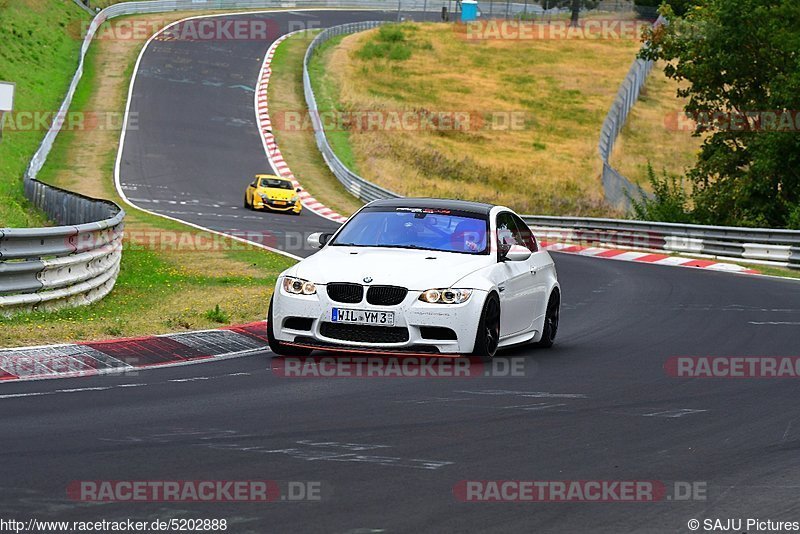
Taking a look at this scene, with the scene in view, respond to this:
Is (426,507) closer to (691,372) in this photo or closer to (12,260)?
(691,372)

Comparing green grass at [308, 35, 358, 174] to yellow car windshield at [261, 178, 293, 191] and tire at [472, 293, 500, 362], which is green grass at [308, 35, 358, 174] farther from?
tire at [472, 293, 500, 362]

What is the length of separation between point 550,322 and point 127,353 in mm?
4493

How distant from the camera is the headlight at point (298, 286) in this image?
1227 centimetres

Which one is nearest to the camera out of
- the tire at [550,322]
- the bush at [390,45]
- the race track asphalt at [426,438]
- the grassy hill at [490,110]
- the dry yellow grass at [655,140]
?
the race track asphalt at [426,438]

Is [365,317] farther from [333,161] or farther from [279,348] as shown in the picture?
[333,161]

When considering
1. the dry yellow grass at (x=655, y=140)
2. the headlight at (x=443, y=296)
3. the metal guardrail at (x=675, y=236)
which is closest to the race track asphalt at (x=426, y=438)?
the headlight at (x=443, y=296)

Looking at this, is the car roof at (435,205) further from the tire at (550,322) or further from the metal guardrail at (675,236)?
the metal guardrail at (675,236)

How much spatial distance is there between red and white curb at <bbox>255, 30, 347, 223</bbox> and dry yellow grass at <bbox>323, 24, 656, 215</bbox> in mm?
3408

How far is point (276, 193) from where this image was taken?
135 ft

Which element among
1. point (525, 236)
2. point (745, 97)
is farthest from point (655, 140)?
point (525, 236)

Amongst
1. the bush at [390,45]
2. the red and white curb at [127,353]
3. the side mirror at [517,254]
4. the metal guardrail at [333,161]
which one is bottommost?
the metal guardrail at [333,161]

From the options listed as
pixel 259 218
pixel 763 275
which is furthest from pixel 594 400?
pixel 259 218

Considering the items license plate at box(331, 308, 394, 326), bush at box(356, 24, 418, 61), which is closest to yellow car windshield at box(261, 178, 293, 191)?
license plate at box(331, 308, 394, 326)

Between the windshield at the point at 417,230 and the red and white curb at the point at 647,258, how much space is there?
54.1ft
